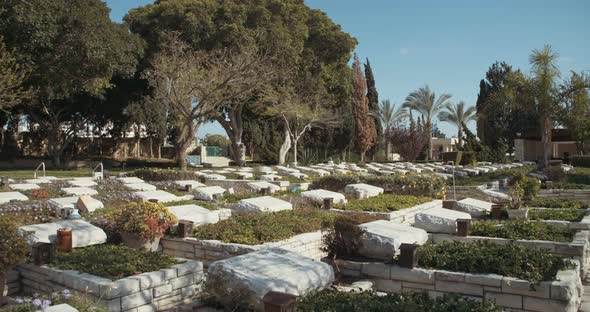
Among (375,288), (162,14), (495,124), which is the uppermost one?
(162,14)

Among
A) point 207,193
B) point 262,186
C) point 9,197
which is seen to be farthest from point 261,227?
point 262,186

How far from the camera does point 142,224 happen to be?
778cm

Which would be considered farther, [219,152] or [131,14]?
[219,152]

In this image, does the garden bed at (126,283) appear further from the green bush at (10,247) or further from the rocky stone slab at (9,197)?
the rocky stone slab at (9,197)

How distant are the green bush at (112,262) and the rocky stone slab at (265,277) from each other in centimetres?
117

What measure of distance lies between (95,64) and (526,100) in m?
19.7

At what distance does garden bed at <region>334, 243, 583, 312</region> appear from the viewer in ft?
17.4

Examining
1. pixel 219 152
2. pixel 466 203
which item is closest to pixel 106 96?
pixel 219 152

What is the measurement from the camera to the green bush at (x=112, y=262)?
19.6 feet

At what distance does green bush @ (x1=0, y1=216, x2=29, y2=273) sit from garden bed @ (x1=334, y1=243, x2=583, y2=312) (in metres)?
4.06

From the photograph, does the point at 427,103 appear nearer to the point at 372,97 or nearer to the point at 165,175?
the point at 372,97

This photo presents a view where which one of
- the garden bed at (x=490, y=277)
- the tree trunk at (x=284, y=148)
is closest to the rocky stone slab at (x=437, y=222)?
the garden bed at (x=490, y=277)

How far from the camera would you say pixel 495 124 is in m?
46.1

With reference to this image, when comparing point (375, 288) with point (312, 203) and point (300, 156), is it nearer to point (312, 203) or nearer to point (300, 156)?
point (312, 203)
